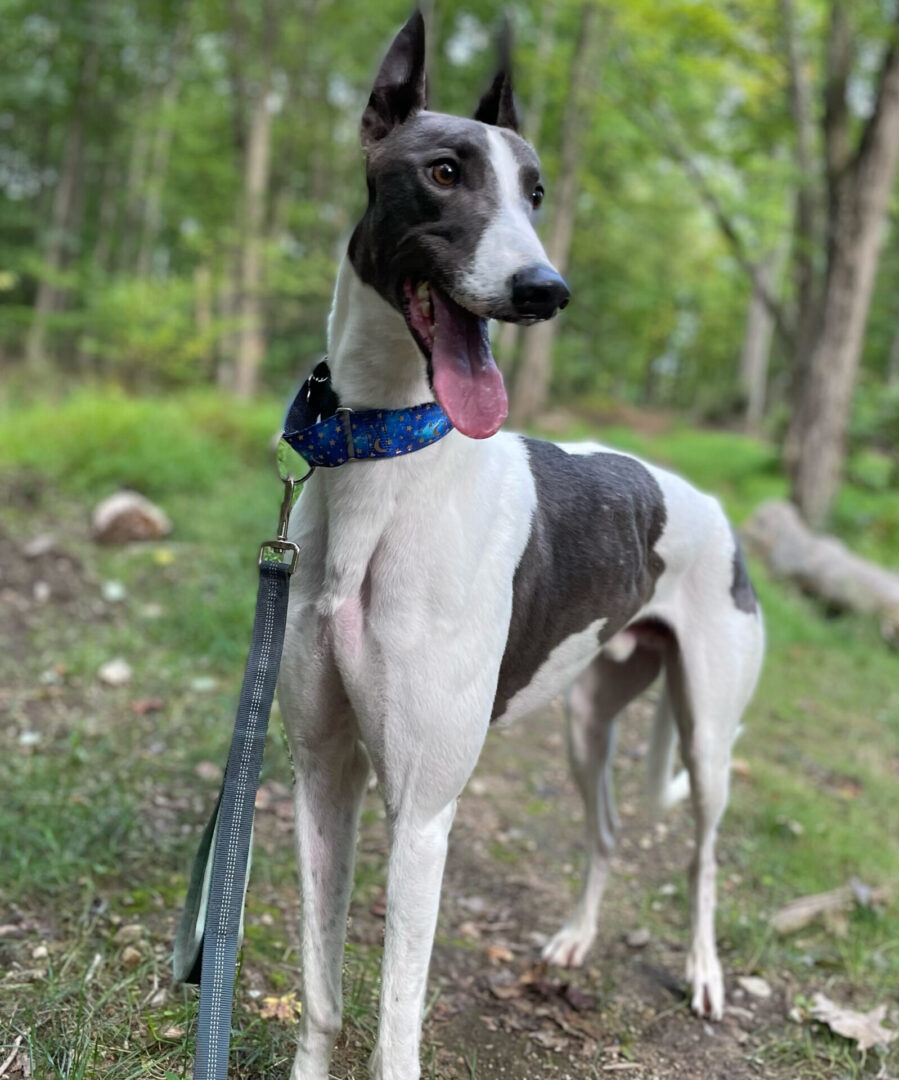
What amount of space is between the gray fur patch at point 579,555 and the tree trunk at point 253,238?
1139cm

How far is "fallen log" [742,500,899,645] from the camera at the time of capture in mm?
7922

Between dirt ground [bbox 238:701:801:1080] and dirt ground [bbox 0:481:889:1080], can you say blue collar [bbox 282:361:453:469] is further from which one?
dirt ground [bbox 238:701:801:1080]

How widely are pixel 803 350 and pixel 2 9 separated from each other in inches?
595

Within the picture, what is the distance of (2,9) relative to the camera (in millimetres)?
17125

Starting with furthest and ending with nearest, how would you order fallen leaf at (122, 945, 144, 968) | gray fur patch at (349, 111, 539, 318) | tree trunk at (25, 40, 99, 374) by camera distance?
tree trunk at (25, 40, 99, 374) < fallen leaf at (122, 945, 144, 968) < gray fur patch at (349, 111, 539, 318)

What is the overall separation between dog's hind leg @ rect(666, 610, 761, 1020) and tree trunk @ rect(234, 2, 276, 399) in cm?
1132

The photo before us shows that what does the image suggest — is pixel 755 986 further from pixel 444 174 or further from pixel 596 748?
pixel 444 174

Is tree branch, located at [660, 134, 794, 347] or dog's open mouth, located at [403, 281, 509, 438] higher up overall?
tree branch, located at [660, 134, 794, 347]

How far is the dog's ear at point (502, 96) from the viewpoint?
6.95 feet

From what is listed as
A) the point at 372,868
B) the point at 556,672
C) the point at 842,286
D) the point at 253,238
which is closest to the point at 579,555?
the point at 556,672

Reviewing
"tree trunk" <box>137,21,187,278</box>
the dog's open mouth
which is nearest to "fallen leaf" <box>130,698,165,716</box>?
the dog's open mouth

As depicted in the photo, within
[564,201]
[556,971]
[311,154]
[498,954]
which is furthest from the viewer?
[311,154]

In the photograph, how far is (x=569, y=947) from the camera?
320 cm

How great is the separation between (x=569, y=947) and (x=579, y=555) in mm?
1507
